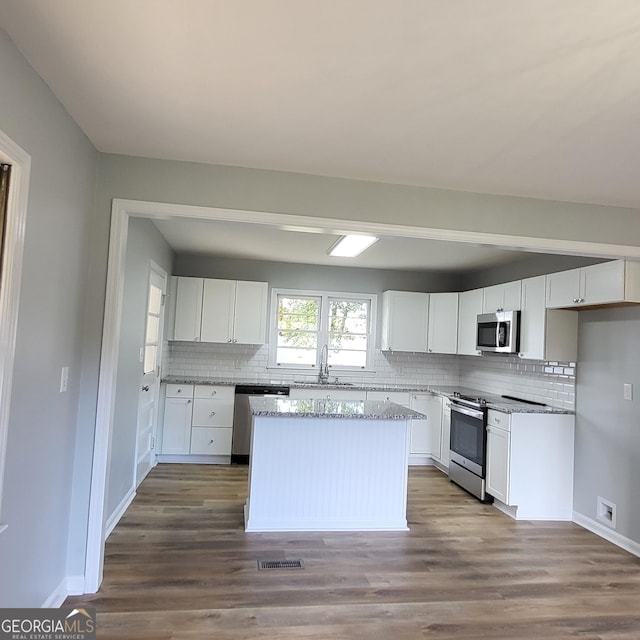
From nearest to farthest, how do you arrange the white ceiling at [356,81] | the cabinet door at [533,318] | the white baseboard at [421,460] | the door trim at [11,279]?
the white ceiling at [356,81], the door trim at [11,279], the cabinet door at [533,318], the white baseboard at [421,460]

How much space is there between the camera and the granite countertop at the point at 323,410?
330 centimetres

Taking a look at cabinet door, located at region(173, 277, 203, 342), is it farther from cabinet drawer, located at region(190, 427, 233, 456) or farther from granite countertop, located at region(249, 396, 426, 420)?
granite countertop, located at region(249, 396, 426, 420)

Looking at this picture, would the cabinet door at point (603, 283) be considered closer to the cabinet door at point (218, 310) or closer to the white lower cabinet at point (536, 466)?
the white lower cabinet at point (536, 466)

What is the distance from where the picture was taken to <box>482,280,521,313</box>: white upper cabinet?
4551mm

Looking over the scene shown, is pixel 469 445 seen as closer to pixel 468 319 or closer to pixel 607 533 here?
pixel 607 533

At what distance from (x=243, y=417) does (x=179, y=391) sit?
78 centimetres

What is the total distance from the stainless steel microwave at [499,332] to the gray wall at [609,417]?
58 cm

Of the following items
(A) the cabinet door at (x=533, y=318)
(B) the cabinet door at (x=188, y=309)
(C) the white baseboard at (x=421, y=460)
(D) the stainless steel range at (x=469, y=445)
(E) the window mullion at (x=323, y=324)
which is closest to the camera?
(A) the cabinet door at (x=533, y=318)

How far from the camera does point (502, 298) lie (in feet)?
15.6

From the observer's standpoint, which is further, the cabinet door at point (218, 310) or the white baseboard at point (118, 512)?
the cabinet door at point (218, 310)

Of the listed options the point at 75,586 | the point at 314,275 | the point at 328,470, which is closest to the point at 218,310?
the point at 314,275

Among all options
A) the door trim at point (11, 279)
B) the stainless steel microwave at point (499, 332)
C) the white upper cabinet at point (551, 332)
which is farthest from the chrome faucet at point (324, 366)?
the door trim at point (11, 279)

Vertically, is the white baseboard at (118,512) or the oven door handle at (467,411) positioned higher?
the oven door handle at (467,411)

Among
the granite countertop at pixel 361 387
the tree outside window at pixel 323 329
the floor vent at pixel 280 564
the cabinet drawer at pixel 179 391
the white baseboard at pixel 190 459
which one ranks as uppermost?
the tree outside window at pixel 323 329
